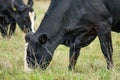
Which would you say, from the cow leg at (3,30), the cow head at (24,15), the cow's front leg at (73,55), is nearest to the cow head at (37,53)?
the cow's front leg at (73,55)

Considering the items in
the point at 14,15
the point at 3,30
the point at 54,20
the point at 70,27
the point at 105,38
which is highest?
the point at 54,20

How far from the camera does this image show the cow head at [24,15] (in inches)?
449

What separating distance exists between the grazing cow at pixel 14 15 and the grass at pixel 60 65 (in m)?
0.43

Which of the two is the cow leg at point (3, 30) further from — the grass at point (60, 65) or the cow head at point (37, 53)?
the cow head at point (37, 53)

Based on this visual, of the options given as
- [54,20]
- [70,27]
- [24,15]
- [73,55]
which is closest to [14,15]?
[24,15]

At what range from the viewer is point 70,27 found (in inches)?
286

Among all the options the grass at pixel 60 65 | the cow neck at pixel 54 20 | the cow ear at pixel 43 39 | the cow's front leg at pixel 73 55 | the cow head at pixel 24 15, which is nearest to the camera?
the grass at pixel 60 65

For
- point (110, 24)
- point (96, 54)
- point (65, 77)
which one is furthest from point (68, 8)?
point (96, 54)

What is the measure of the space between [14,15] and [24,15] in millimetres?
397

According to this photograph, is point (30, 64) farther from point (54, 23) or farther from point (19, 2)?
point (19, 2)

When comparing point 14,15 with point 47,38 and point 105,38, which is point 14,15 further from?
point 105,38

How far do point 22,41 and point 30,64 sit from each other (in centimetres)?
412

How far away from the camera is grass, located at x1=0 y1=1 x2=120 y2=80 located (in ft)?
21.0

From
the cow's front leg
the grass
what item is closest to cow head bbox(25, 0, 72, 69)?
the grass
